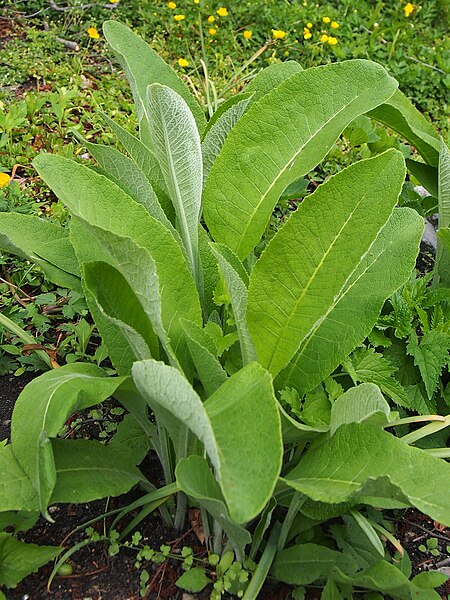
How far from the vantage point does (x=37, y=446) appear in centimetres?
116

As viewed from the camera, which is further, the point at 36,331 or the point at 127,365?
the point at 36,331

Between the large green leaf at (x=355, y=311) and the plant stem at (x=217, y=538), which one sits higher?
the large green leaf at (x=355, y=311)

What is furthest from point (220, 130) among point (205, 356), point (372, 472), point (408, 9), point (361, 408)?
point (408, 9)

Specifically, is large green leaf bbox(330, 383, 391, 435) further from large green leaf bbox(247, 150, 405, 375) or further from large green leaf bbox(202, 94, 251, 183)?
large green leaf bbox(202, 94, 251, 183)

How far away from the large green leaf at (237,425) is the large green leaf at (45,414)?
132mm

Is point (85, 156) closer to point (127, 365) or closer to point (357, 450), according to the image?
point (127, 365)

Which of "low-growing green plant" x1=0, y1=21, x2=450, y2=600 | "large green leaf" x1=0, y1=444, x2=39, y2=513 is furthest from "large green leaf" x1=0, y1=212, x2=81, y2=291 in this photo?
"large green leaf" x1=0, y1=444, x2=39, y2=513

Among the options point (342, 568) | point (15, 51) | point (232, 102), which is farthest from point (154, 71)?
point (15, 51)

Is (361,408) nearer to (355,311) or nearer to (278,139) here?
→ (355,311)

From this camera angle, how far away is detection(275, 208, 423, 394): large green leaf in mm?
1427

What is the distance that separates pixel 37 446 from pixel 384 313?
1042 millimetres

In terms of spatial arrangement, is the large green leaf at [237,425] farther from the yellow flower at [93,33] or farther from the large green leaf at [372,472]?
the yellow flower at [93,33]

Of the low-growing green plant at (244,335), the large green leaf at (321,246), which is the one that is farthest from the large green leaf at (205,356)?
the large green leaf at (321,246)

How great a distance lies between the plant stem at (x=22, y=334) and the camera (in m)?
1.63
